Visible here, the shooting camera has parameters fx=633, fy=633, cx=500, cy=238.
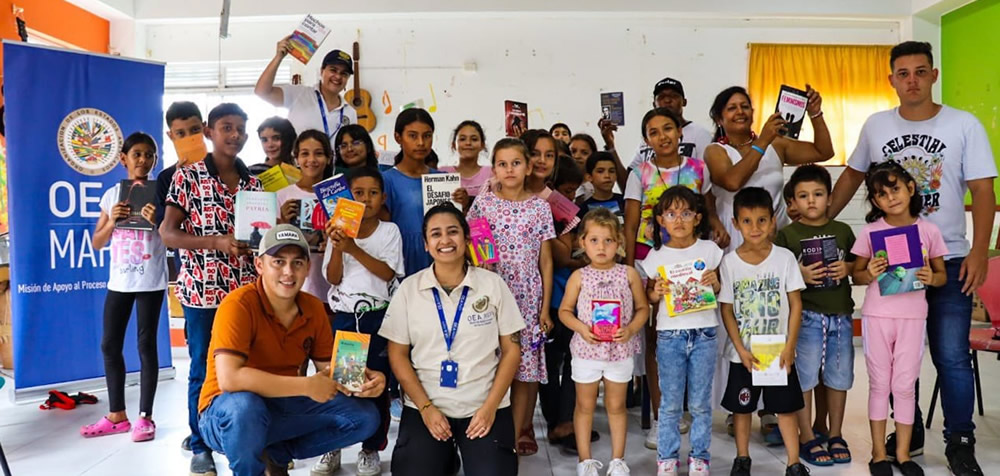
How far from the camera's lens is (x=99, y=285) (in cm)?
393

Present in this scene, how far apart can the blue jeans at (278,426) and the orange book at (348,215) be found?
61 centimetres

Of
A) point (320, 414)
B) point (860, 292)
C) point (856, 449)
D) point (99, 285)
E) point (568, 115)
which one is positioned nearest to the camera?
point (320, 414)

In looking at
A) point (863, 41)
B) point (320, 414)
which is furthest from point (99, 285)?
point (863, 41)

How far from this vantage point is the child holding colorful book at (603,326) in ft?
8.01

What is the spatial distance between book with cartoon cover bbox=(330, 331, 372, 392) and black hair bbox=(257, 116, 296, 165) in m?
1.50

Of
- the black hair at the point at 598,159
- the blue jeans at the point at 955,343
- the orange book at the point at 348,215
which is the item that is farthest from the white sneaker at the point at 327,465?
the blue jeans at the point at 955,343

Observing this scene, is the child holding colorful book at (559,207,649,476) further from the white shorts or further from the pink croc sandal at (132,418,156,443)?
the pink croc sandal at (132,418,156,443)

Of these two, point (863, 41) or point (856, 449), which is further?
point (863, 41)

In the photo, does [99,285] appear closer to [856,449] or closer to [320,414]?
[320,414]

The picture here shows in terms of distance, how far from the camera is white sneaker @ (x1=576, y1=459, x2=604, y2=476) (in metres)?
2.46

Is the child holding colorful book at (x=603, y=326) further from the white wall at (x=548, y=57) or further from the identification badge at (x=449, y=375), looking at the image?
the white wall at (x=548, y=57)

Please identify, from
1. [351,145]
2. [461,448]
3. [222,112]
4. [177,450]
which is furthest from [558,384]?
[222,112]

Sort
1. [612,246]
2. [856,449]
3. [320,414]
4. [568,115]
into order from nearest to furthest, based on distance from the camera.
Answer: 1. [320,414]
2. [612,246]
3. [856,449]
4. [568,115]

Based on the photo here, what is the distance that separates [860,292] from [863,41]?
2.53m
